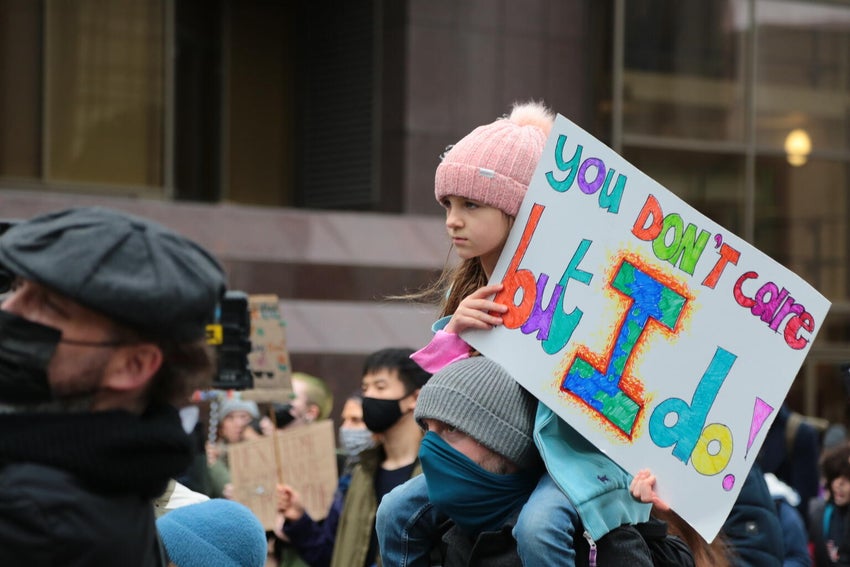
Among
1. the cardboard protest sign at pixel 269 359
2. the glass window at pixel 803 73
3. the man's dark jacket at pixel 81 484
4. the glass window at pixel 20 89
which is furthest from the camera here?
the glass window at pixel 803 73

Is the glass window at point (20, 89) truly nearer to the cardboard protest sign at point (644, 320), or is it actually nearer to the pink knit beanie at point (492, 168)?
the pink knit beanie at point (492, 168)

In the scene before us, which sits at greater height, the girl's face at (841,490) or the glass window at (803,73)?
the glass window at (803,73)

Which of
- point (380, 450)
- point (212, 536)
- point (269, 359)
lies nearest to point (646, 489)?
point (212, 536)

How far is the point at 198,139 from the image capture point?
18.3 meters

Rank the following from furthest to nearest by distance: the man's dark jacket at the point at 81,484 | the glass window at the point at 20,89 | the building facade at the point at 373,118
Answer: the glass window at the point at 20,89
the building facade at the point at 373,118
the man's dark jacket at the point at 81,484

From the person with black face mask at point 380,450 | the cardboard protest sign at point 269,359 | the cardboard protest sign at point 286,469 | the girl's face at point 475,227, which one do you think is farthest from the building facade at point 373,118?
the girl's face at point 475,227

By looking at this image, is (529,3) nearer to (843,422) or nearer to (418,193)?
(418,193)

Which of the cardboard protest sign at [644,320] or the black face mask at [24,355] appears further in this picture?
the cardboard protest sign at [644,320]

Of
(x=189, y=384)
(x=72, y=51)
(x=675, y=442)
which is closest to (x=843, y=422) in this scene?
(x=72, y=51)

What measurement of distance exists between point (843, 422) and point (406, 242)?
6.51 m

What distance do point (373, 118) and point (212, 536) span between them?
1411 cm

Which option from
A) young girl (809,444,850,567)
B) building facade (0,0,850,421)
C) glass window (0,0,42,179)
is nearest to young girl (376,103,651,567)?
young girl (809,444,850,567)

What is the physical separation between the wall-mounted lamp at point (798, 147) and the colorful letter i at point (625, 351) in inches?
637

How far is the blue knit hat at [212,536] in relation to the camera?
3338 mm
